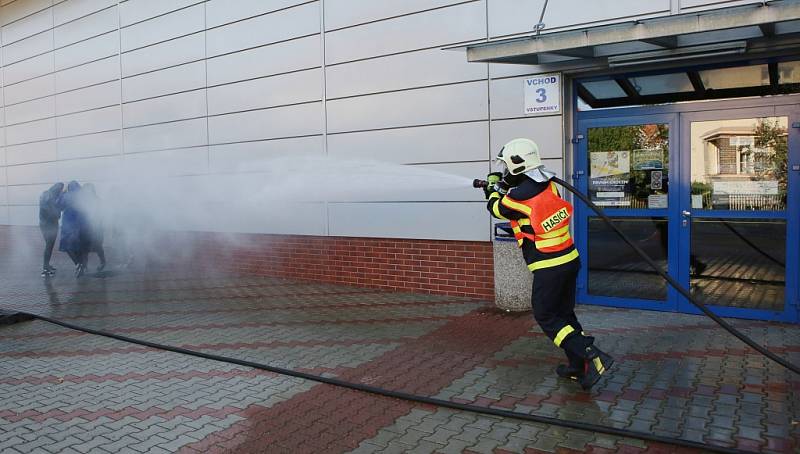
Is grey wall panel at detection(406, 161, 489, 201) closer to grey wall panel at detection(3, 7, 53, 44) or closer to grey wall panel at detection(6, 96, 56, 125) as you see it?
grey wall panel at detection(6, 96, 56, 125)

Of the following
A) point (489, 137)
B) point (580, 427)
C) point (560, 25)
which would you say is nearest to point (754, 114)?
point (560, 25)

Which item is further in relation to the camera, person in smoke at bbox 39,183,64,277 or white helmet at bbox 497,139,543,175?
person in smoke at bbox 39,183,64,277

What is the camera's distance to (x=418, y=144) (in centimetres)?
852

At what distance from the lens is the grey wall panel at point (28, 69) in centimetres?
1454

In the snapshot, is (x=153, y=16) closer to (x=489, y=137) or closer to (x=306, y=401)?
(x=489, y=137)

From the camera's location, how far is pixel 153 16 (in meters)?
11.8

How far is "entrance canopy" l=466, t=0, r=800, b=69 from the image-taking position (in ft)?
17.0

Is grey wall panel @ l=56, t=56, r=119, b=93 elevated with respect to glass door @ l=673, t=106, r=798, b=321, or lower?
elevated

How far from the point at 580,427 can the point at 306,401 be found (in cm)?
191

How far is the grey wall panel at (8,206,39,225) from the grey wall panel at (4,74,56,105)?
257cm

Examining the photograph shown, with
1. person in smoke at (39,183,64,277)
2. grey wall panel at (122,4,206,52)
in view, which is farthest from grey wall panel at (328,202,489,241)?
person in smoke at (39,183,64,277)

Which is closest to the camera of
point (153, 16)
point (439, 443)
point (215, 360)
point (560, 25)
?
point (439, 443)

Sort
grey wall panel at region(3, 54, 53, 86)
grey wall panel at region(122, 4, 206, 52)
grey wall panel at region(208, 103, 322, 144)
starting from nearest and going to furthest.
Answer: grey wall panel at region(208, 103, 322, 144)
grey wall panel at region(122, 4, 206, 52)
grey wall panel at region(3, 54, 53, 86)

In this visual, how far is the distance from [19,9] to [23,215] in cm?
487
